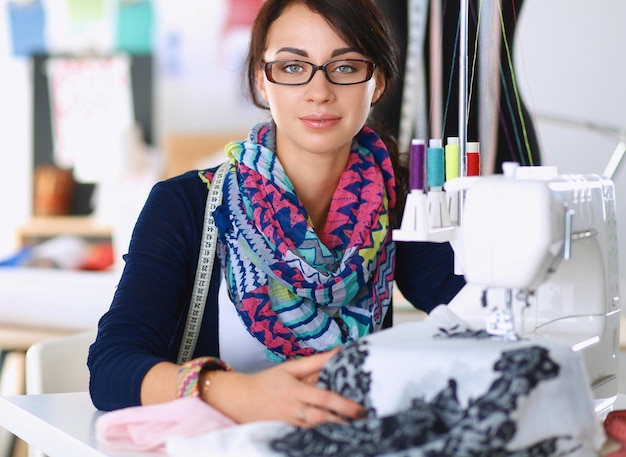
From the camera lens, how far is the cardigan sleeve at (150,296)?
1.29 meters

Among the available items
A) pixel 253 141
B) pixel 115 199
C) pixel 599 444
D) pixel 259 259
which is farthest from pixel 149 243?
pixel 115 199

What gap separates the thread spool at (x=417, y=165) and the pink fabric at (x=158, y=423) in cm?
39

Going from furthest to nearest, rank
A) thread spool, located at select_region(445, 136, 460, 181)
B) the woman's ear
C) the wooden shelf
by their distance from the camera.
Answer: the wooden shelf < the woman's ear < thread spool, located at select_region(445, 136, 460, 181)

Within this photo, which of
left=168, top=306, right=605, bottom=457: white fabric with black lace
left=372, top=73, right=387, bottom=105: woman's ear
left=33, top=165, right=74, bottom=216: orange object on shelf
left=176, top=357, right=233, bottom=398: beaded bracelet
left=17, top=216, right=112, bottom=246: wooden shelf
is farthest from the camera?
left=33, top=165, right=74, bottom=216: orange object on shelf

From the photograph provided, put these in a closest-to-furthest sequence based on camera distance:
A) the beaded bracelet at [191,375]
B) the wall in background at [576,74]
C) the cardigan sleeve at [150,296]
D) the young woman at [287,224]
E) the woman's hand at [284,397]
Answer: the woman's hand at [284,397] → the beaded bracelet at [191,375] → the cardigan sleeve at [150,296] → the young woman at [287,224] → the wall in background at [576,74]

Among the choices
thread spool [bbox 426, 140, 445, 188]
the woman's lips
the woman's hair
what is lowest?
thread spool [bbox 426, 140, 445, 188]

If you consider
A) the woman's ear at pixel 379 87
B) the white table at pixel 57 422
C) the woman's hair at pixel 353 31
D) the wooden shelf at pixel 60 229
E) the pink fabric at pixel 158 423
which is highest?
the woman's hair at pixel 353 31

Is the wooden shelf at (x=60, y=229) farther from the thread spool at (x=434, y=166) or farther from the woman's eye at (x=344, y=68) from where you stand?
the thread spool at (x=434, y=166)

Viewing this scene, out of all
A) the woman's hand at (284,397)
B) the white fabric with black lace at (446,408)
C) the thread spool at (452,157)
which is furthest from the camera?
the thread spool at (452,157)

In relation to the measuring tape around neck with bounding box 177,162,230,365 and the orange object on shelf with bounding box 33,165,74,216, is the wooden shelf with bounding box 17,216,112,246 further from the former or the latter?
the measuring tape around neck with bounding box 177,162,230,365

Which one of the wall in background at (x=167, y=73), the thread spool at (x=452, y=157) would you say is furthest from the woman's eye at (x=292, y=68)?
the wall in background at (x=167, y=73)

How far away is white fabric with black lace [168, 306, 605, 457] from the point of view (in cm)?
97

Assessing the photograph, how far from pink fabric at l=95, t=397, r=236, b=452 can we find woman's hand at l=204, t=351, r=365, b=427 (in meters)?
0.02

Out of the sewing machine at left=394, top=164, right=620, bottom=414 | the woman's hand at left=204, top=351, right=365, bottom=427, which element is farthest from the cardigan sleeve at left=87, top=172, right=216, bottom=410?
the sewing machine at left=394, top=164, right=620, bottom=414
